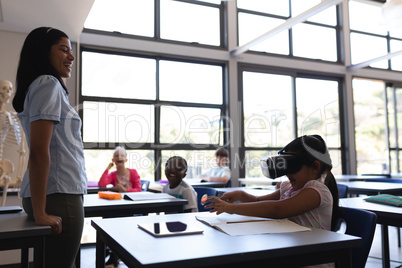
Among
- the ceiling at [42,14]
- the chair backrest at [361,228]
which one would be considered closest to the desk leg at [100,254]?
the chair backrest at [361,228]

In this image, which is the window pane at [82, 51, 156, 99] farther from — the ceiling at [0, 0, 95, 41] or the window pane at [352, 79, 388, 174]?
the window pane at [352, 79, 388, 174]

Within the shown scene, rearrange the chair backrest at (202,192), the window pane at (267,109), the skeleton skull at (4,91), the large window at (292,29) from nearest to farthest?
the chair backrest at (202,192) → the skeleton skull at (4,91) → the window pane at (267,109) → the large window at (292,29)

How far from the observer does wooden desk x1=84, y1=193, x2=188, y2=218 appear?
229 centimetres

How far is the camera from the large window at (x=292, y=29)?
630cm

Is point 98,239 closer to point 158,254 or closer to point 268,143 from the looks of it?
point 158,254

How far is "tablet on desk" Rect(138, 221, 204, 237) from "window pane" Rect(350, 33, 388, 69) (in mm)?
7051

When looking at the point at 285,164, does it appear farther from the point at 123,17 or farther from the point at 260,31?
the point at 260,31

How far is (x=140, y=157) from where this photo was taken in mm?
5309

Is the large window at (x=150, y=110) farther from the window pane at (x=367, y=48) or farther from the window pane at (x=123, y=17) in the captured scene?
the window pane at (x=367, y=48)

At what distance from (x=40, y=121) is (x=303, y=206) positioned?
1111 millimetres

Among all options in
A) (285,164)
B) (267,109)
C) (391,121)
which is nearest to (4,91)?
(285,164)

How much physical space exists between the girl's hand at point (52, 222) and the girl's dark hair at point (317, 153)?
3.36 ft

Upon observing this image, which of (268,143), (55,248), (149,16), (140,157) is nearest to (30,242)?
(55,248)

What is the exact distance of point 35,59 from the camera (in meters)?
1.44
